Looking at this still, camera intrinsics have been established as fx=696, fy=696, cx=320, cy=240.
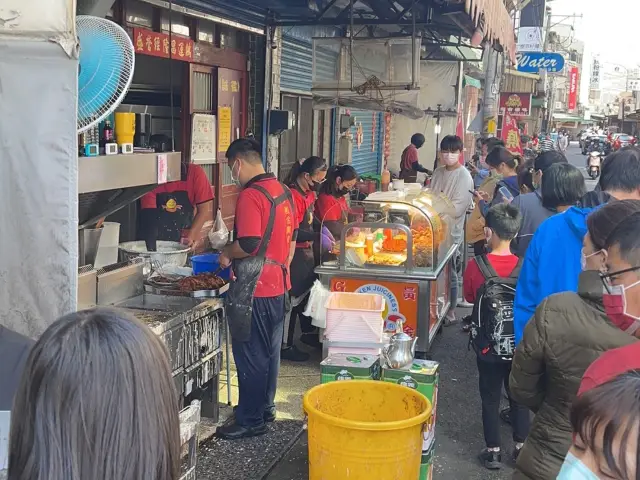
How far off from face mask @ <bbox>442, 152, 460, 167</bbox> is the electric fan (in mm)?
5743

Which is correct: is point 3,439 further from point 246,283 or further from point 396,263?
point 396,263

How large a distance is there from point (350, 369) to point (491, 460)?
151 centimetres

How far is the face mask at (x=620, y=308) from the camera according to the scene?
245cm

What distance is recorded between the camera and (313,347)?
719 cm

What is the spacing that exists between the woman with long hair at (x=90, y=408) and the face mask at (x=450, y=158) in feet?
24.3

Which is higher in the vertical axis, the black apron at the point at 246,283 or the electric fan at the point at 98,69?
the electric fan at the point at 98,69

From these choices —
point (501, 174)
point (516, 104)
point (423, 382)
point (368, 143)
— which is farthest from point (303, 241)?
point (516, 104)

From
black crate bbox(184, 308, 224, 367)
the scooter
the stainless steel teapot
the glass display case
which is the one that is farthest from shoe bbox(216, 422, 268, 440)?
the scooter

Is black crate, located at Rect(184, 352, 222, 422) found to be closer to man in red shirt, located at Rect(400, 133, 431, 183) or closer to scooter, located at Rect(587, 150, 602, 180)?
man in red shirt, located at Rect(400, 133, 431, 183)

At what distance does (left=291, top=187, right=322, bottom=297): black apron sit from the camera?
A: 22.2 feet

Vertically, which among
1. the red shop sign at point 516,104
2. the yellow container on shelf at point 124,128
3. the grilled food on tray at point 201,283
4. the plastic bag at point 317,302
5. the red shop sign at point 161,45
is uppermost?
the red shop sign at point 516,104

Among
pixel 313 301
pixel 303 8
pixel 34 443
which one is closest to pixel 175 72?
pixel 303 8

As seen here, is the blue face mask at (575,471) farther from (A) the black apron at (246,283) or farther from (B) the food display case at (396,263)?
(B) the food display case at (396,263)

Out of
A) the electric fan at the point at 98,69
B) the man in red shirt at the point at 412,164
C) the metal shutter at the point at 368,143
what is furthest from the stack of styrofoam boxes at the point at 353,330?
the metal shutter at the point at 368,143
